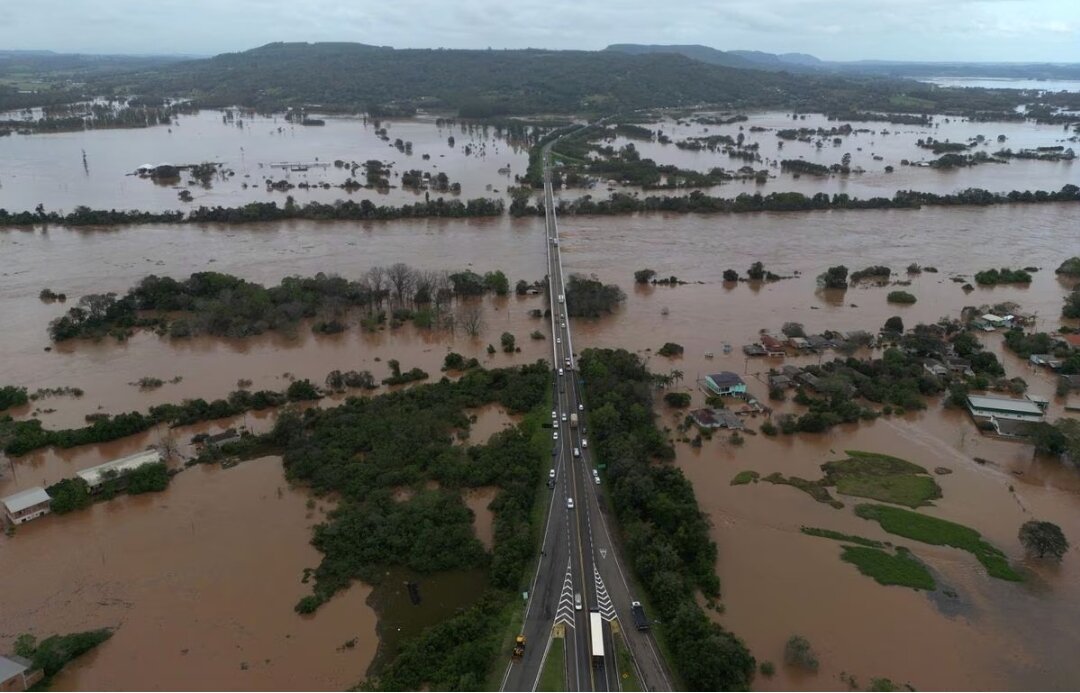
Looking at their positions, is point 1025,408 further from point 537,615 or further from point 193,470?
point 193,470

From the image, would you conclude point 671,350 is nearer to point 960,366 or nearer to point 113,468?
point 960,366

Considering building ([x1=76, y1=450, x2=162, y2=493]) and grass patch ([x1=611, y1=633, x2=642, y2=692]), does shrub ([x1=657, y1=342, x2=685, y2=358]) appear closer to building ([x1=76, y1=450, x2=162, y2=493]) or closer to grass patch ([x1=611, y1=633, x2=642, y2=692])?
grass patch ([x1=611, y1=633, x2=642, y2=692])

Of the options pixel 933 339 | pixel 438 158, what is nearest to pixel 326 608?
pixel 933 339

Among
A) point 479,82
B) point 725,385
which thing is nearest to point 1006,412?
point 725,385

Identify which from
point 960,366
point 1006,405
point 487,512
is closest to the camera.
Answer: point 487,512

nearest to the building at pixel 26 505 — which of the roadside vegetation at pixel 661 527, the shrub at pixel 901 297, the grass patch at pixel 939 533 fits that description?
the roadside vegetation at pixel 661 527

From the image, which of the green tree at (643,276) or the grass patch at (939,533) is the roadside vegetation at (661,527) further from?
the green tree at (643,276)
